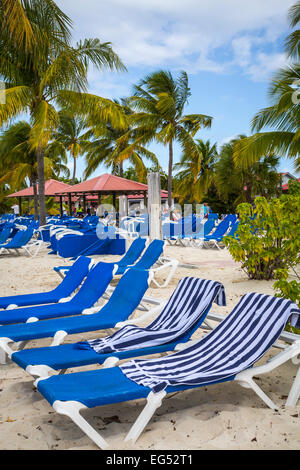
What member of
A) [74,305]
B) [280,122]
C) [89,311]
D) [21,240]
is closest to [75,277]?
[74,305]

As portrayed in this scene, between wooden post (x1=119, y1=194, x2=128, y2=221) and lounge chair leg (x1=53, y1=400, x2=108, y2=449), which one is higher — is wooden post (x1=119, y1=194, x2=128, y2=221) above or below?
above

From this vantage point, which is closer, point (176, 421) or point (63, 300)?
point (176, 421)

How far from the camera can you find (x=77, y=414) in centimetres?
233

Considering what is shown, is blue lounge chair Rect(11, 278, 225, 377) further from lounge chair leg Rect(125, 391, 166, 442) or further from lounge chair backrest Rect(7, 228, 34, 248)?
lounge chair backrest Rect(7, 228, 34, 248)

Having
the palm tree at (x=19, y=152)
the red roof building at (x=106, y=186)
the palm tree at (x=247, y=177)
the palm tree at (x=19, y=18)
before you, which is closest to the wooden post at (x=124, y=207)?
the red roof building at (x=106, y=186)

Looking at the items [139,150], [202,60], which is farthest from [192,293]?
[139,150]

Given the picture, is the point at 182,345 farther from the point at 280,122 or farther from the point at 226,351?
the point at 280,122

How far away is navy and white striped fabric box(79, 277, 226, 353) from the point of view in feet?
10.9

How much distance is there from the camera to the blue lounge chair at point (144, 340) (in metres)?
2.99

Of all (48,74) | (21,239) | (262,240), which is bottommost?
(21,239)

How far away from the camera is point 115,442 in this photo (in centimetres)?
249

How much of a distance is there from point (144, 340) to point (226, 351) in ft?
2.09

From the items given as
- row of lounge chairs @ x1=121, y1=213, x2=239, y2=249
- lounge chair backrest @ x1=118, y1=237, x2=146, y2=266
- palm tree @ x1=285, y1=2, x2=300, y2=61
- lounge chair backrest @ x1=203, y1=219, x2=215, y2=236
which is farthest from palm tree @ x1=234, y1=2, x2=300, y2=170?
lounge chair backrest @ x1=118, y1=237, x2=146, y2=266
